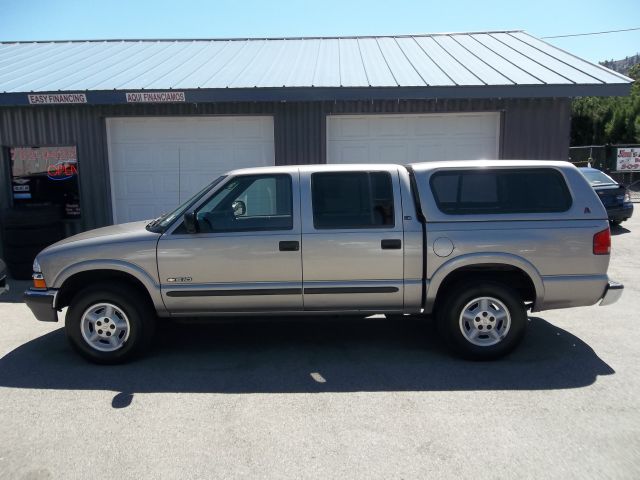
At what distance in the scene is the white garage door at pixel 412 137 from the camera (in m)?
9.75

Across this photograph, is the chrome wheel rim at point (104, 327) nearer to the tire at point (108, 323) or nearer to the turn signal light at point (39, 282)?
the tire at point (108, 323)

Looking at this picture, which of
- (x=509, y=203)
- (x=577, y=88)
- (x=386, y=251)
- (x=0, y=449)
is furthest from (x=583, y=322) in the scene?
(x=0, y=449)

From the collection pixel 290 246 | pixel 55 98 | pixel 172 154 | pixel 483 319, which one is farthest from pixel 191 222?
pixel 55 98

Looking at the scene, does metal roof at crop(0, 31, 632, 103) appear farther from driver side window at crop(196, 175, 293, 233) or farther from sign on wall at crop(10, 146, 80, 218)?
driver side window at crop(196, 175, 293, 233)

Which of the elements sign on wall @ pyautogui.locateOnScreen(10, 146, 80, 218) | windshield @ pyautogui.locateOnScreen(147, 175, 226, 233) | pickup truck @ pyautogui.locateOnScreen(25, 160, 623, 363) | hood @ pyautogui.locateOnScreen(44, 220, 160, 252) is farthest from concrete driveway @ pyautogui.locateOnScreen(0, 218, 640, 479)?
sign on wall @ pyautogui.locateOnScreen(10, 146, 80, 218)

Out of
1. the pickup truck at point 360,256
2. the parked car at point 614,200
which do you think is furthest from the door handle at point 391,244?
the parked car at point 614,200

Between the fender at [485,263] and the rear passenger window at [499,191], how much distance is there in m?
0.43

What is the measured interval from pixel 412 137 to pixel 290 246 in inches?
220

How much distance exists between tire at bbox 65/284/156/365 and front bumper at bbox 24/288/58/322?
180 millimetres

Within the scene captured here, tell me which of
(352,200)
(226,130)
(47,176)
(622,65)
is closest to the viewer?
(352,200)

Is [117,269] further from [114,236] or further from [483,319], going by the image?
[483,319]

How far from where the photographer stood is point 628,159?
22.4 m

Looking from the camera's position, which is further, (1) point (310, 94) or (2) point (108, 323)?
(1) point (310, 94)

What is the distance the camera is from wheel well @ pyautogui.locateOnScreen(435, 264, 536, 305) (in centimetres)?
500
